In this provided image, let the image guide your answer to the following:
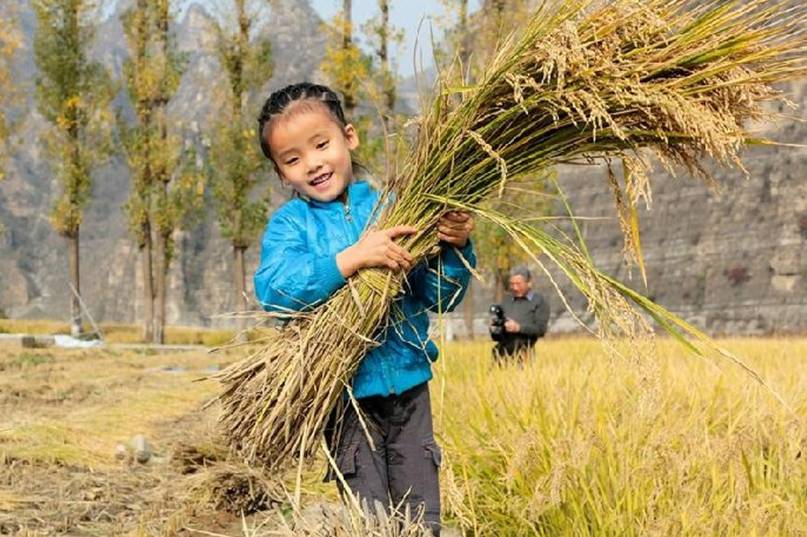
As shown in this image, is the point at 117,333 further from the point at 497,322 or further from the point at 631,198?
the point at 631,198

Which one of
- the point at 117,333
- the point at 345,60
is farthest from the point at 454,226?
the point at 117,333

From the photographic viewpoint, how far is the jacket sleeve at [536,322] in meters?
7.60

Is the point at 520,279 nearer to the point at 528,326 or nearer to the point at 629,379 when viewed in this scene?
the point at 528,326

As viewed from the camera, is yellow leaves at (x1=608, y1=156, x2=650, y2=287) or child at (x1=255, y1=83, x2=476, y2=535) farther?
child at (x1=255, y1=83, x2=476, y2=535)

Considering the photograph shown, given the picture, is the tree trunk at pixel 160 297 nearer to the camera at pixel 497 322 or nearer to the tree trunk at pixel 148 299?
the tree trunk at pixel 148 299

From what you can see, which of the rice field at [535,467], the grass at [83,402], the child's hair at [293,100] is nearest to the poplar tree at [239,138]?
the grass at [83,402]

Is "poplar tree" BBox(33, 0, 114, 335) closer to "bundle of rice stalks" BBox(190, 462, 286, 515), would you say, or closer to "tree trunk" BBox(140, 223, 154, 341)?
"tree trunk" BBox(140, 223, 154, 341)

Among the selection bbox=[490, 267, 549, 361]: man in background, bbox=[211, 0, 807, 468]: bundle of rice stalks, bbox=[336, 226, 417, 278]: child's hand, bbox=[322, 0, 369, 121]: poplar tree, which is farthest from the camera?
bbox=[322, 0, 369, 121]: poplar tree

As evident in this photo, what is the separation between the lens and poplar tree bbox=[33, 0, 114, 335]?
2312cm

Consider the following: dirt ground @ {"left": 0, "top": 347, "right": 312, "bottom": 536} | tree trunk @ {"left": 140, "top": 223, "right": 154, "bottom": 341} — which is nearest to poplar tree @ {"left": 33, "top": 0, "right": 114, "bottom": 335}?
tree trunk @ {"left": 140, "top": 223, "right": 154, "bottom": 341}

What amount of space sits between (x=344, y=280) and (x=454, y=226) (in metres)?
0.33

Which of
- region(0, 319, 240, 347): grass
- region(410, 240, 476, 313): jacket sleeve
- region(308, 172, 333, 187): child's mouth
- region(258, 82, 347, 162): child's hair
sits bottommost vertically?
region(0, 319, 240, 347): grass

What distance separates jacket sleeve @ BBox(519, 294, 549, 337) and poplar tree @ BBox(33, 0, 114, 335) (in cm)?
1800

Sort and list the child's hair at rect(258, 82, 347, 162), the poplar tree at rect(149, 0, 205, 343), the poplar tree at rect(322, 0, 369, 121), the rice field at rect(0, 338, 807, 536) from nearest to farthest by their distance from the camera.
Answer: the child's hair at rect(258, 82, 347, 162) < the rice field at rect(0, 338, 807, 536) < the poplar tree at rect(322, 0, 369, 121) < the poplar tree at rect(149, 0, 205, 343)
